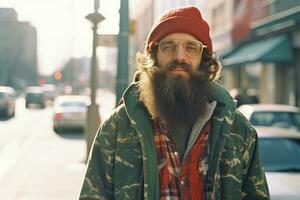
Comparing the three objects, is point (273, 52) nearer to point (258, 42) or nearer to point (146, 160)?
point (258, 42)

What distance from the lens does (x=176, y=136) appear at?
2635 mm

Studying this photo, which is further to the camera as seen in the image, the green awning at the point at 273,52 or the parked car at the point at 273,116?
the green awning at the point at 273,52

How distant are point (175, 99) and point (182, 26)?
315mm

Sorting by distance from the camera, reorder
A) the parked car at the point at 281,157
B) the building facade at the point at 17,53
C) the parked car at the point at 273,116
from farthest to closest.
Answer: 1. the building facade at the point at 17,53
2. the parked car at the point at 273,116
3. the parked car at the point at 281,157

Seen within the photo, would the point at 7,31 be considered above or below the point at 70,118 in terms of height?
above

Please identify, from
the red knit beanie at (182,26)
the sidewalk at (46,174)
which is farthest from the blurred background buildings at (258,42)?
the red knit beanie at (182,26)

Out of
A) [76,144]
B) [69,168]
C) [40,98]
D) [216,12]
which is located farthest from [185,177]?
[40,98]

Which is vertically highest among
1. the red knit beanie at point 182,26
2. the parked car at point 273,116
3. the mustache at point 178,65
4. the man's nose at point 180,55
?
the red knit beanie at point 182,26

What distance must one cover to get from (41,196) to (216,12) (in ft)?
93.6

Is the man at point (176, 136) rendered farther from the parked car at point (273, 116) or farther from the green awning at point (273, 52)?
the green awning at point (273, 52)

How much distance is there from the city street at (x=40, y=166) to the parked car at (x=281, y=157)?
3.21 meters

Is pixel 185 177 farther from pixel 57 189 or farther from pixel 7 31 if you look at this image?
pixel 7 31

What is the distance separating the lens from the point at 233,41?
100 ft

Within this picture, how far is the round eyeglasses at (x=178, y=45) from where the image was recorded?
105 inches
